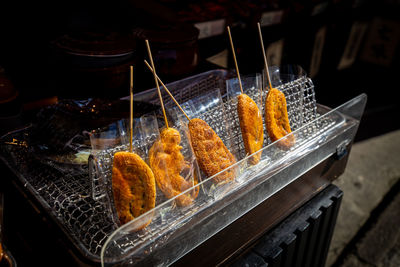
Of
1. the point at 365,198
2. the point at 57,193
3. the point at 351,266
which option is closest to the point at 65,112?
the point at 57,193

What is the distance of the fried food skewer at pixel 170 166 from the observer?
1.33m

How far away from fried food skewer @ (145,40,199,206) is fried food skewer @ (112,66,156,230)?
0.23ft

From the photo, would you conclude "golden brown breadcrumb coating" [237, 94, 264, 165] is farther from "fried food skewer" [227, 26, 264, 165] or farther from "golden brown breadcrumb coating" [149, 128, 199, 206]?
"golden brown breadcrumb coating" [149, 128, 199, 206]

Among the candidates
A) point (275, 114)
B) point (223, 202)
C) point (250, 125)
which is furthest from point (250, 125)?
point (223, 202)

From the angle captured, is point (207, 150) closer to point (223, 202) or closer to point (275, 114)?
point (223, 202)

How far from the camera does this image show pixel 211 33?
9.30 ft

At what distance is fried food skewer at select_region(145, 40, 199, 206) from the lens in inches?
52.3

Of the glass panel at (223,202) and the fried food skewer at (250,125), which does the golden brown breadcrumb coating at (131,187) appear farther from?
the fried food skewer at (250,125)

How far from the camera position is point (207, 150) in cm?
148

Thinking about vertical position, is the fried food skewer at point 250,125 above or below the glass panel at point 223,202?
above

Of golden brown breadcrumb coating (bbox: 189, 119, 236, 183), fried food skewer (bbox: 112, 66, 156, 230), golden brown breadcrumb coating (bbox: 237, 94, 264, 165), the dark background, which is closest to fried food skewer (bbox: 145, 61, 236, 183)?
golden brown breadcrumb coating (bbox: 189, 119, 236, 183)

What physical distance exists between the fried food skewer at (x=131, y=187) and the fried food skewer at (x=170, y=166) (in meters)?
0.07

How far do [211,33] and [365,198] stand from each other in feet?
9.74

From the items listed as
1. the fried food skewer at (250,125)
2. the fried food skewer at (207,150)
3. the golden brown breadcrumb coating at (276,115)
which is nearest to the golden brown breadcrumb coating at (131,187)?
the fried food skewer at (207,150)
